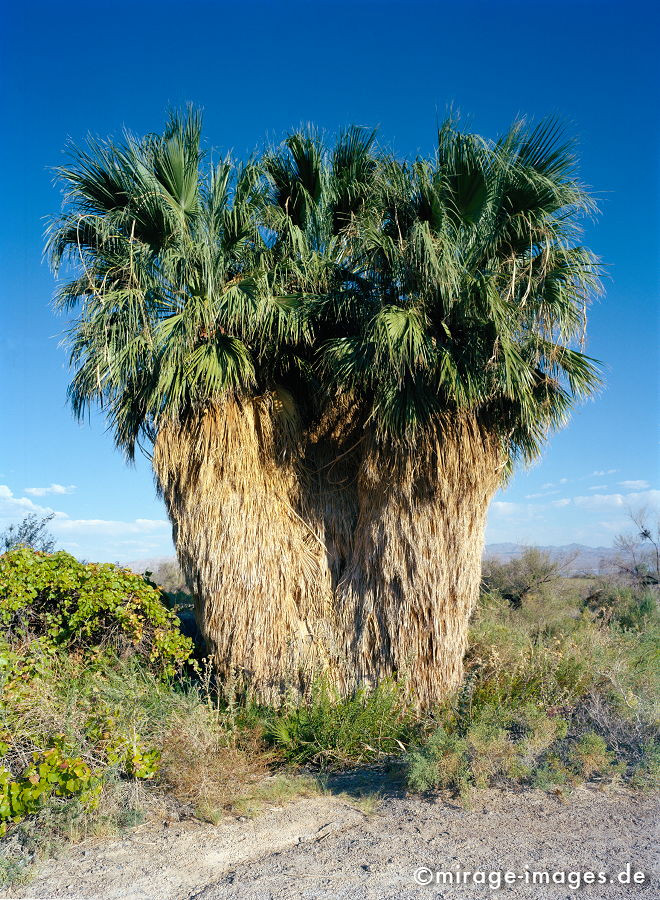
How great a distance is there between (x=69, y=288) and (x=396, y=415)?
167 inches

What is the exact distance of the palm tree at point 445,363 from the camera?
23.4 feet

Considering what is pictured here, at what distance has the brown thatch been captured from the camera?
763 centimetres

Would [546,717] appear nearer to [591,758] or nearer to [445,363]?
[591,758]

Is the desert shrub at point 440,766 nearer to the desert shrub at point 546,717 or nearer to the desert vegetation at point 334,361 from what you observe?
the desert shrub at point 546,717

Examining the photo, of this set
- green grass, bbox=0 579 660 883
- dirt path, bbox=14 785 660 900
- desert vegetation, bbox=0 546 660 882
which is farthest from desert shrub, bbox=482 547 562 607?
dirt path, bbox=14 785 660 900

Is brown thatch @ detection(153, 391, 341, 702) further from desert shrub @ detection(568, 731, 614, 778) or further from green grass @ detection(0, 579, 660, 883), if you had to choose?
desert shrub @ detection(568, 731, 614, 778)

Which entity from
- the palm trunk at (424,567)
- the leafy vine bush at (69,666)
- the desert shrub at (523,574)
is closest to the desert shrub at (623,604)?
the desert shrub at (523,574)

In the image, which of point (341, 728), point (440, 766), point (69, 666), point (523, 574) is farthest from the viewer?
point (523, 574)

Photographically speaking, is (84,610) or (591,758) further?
(84,610)

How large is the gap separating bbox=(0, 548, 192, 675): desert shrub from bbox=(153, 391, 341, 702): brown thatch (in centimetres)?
54

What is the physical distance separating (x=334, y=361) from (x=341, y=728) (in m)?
3.99

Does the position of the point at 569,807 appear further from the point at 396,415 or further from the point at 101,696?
the point at 101,696

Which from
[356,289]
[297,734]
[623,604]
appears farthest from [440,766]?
[623,604]

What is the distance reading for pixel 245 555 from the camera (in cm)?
768
